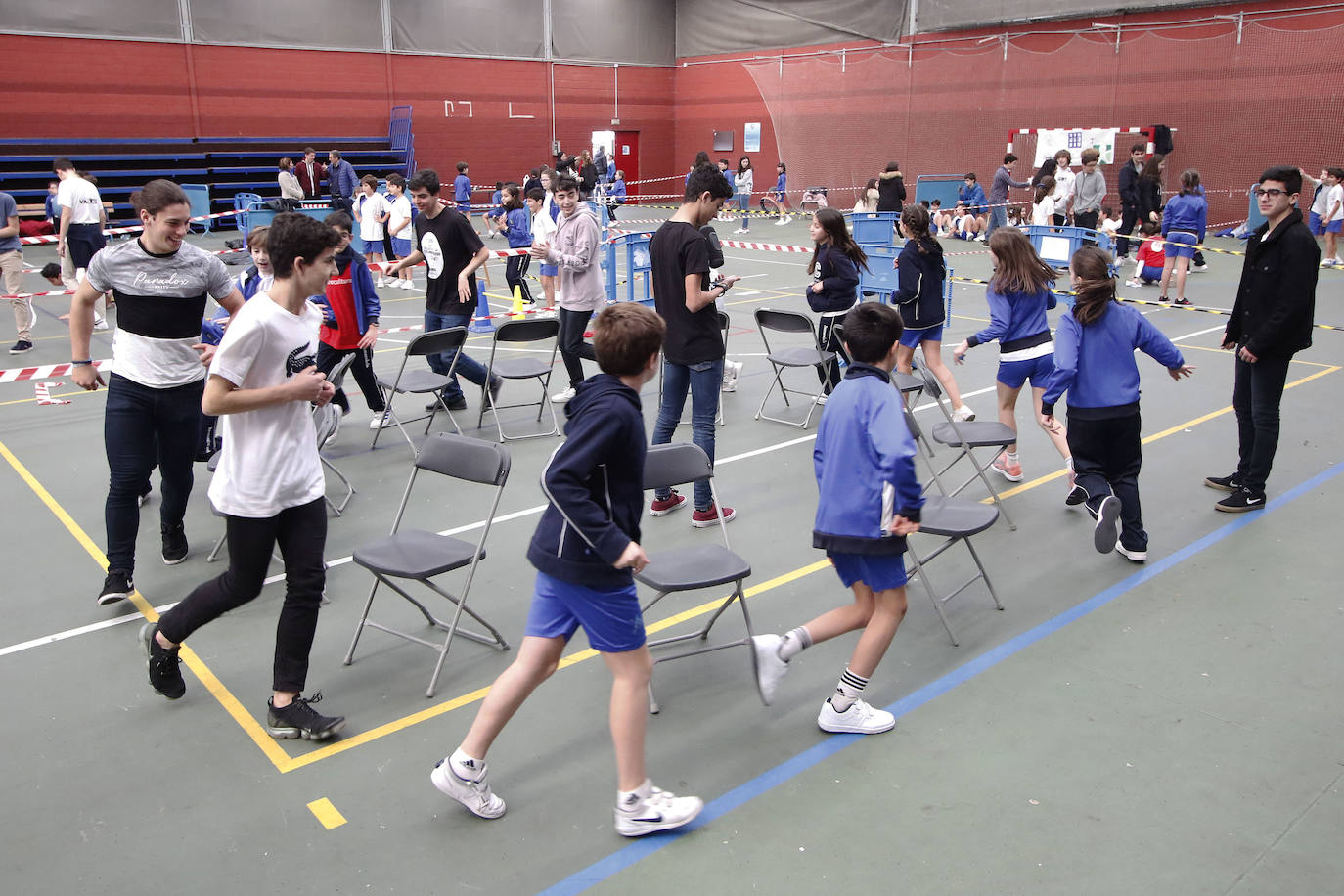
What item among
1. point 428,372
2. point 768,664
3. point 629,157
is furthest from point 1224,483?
point 629,157

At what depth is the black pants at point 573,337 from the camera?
7688 mm

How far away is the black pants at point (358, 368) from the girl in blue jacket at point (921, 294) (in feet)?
12.7

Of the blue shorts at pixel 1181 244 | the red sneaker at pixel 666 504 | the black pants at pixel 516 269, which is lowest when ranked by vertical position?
the red sneaker at pixel 666 504

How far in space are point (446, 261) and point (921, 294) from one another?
367cm

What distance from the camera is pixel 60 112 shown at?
22922 millimetres

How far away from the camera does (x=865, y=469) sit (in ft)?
11.7

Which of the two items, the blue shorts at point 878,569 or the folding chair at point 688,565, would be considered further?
the folding chair at point 688,565

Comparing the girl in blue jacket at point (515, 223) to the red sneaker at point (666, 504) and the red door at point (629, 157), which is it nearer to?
the red sneaker at point (666, 504)

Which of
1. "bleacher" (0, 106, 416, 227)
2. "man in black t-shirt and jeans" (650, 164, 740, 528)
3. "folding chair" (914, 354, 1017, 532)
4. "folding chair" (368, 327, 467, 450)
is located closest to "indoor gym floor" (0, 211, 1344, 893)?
"folding chair" (914, 354, 1017, 532)

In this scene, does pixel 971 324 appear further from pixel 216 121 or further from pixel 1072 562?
pixel 216 121

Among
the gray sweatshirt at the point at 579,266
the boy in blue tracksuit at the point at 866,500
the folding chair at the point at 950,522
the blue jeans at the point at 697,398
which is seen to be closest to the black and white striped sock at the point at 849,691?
the boy in blue tracksuit at the point at 866,500

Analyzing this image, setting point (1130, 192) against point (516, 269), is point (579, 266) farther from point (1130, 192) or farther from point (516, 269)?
point (1130, 192)

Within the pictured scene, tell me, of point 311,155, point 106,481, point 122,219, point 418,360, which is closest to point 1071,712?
point 106,481

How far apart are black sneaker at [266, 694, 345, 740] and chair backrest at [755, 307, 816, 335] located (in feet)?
16.2
